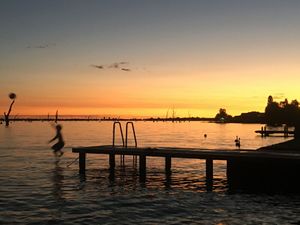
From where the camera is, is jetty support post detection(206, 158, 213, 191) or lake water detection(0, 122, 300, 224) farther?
jetty support post detection(206, 158, 213, 191)

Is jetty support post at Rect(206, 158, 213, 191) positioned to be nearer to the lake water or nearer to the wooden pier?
the wooden pier

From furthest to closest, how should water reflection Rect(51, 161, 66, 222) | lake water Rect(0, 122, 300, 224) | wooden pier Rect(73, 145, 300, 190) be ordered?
wooden pier Rect(73, 145, 300, 190) < water reflection Rect(51, 161, 66, 222) < lake water Rect(0, 122, 300, 224)

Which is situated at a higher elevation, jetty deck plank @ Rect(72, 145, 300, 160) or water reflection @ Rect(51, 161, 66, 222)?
jetty deck plank @ Rect(72, 145, 300, 160)

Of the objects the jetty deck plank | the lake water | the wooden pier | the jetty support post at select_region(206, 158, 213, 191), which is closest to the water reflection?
the lake water

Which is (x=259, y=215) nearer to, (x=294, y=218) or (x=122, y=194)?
(x=294, y=218)

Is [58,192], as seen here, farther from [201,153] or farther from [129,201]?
[201,153]

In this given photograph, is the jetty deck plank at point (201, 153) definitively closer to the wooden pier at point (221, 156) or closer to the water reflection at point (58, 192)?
the wooden pier at point (221, 156)

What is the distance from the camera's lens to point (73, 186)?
28016 mm

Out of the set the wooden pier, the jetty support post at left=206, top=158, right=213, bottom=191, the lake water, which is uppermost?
the wooden pier

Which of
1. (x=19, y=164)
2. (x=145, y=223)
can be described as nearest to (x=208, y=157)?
(x=145, y=223)

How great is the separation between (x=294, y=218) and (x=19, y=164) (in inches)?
1109

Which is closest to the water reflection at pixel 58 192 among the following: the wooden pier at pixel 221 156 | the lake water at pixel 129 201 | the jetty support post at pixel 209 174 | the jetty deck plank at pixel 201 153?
Answer: the lake water at pixel 129 201

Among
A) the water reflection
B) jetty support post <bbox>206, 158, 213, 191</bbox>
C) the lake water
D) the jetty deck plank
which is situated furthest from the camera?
jetty support post <bbox>206, 158, 213, 191</bbox>

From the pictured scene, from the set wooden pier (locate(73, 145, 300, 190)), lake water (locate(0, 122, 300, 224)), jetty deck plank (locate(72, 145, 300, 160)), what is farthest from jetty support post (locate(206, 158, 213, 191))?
jetty deck plank (locate(72, 145, 300, 160))
